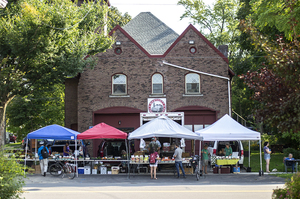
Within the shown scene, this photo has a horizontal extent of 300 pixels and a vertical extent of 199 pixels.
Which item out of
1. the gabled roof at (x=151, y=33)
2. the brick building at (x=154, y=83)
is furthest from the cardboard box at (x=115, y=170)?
the gabled roof at (x=151, y=33)

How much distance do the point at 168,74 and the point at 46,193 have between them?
14708 mm

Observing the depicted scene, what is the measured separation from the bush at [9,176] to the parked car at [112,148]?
11637 millimetres

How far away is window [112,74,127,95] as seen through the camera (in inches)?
993

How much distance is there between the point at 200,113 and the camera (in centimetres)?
2517

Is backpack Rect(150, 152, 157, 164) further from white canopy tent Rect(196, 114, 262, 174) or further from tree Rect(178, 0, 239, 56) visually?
tree Rect(178, 0, 239, 56)

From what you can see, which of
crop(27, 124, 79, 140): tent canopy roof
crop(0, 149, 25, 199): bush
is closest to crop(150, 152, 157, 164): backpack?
crop(27, 124, 79, 140): tent canopy roof

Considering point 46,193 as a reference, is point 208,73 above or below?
above

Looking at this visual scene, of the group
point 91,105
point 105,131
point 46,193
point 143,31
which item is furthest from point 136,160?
point 143,31

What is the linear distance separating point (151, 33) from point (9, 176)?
22905 millimetres

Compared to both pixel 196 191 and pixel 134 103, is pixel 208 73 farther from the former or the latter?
pixel 196 191

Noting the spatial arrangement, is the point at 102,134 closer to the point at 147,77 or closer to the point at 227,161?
the point at 227,161

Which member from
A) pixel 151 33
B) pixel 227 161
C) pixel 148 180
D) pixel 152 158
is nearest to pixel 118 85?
pixel 151 33

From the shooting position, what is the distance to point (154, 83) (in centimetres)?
2534

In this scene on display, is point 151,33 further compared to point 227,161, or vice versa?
point 151,33
